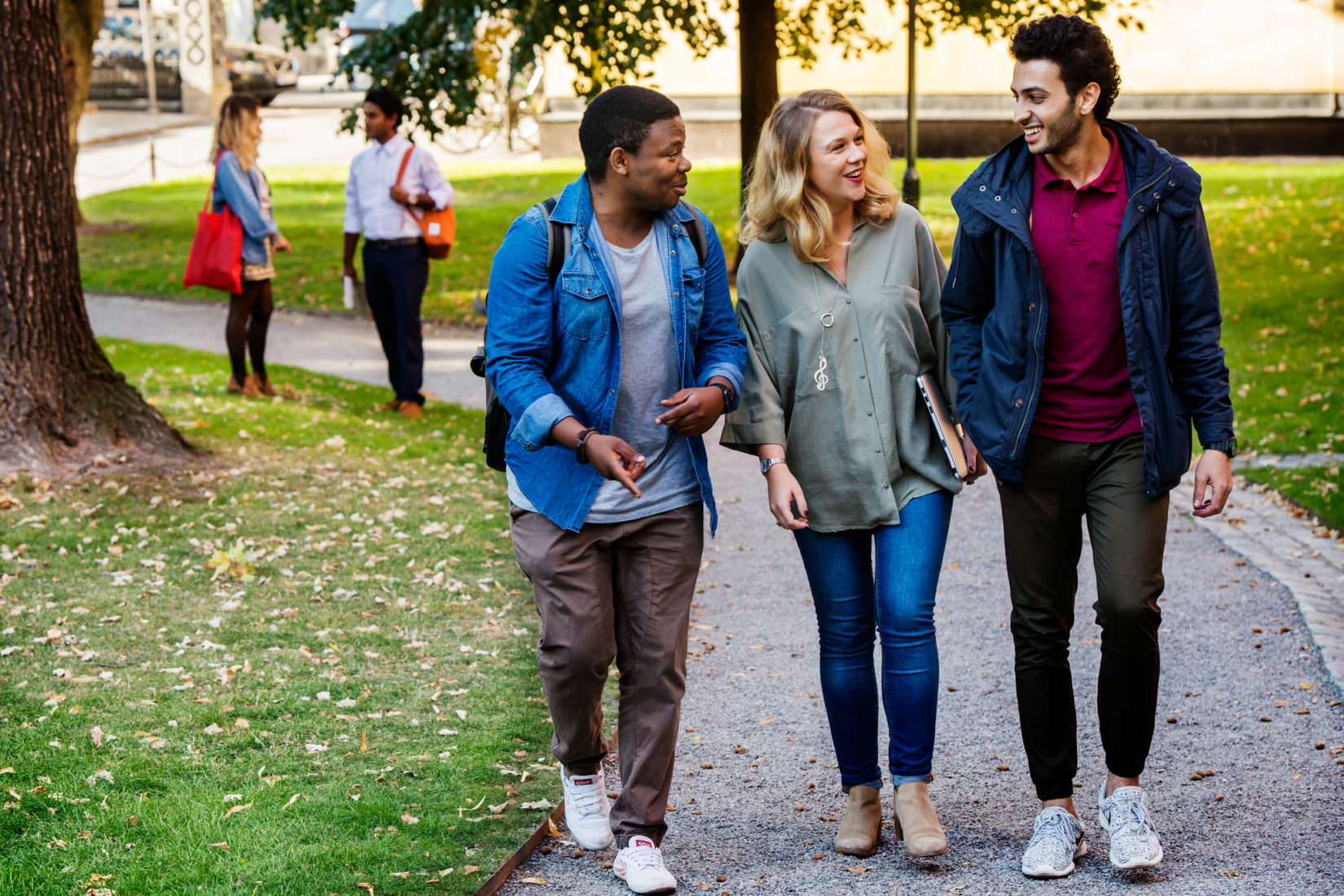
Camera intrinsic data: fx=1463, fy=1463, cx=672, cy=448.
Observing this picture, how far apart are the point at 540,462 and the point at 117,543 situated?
3.92 meters

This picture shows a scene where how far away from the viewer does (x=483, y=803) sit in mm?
4098

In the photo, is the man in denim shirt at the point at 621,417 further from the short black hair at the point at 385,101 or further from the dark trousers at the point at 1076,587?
the short black hair at the point at 385,101

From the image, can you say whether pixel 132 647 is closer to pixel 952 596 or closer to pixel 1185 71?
pixel 952 596

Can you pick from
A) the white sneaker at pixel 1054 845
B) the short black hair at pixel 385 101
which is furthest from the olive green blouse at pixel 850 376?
the short black hair at pixel 385 101

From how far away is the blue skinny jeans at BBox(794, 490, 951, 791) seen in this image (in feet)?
11.9

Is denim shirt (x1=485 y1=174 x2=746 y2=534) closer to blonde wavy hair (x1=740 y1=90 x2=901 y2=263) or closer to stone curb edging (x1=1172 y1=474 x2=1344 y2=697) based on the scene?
blonde wavy hair (x1=740 y1=90 x2=901 y2=263)

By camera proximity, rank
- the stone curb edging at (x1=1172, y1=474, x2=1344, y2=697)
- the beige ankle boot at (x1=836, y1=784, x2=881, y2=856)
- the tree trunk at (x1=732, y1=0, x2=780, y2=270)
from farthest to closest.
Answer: the tree trunk at (x1=732, y1=0, x2=780, y2=270), the stone curb edging at (x1=1172, y1=474, x2=1344, y2=697), the beige ankle boot at (x1=836, y1=784, x2=881, y2=856)

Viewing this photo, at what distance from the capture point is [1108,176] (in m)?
3.41

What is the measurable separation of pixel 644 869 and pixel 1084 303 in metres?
1.70

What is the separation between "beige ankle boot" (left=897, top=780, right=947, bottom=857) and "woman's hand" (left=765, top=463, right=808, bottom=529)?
2.44 feet

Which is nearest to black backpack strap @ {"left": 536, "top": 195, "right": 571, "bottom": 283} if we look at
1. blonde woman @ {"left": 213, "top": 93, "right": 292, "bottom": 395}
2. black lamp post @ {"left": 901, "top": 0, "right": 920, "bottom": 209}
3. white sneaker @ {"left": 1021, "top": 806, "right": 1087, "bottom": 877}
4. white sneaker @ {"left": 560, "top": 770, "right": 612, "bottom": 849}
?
white sneaker @ {"left": 560, "top": 770, "right": 612, "bottom": 849}

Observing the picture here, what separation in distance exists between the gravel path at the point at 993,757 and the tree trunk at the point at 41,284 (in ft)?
11.9

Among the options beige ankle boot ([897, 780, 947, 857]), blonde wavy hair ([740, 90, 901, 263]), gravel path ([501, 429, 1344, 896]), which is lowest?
gravel path ([501, 429, 1344, 896])

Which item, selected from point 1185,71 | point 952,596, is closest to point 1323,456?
point 952,596
